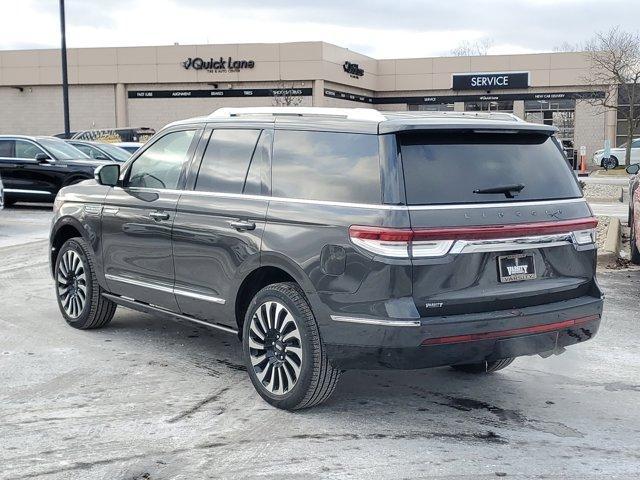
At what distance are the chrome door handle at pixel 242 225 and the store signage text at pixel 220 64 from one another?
43.6 m

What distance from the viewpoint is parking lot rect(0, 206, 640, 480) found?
4.29m

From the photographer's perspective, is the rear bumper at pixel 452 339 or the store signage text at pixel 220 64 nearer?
the rear bumper at pixel 452 339

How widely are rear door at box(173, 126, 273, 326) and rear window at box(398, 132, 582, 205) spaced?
1.05 metres

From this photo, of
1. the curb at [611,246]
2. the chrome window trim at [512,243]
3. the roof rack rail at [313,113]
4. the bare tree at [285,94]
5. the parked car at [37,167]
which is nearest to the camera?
the chrome window trim at [512,243]

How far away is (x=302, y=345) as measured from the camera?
4879 mm

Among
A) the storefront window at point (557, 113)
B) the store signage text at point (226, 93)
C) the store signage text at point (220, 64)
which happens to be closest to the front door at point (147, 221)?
the store signage text at point (226, 93)

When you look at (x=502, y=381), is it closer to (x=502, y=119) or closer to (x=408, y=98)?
(x=502, y=119)

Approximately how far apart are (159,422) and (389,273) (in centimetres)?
165

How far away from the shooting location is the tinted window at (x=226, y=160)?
219 inches

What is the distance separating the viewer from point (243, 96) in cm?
4841

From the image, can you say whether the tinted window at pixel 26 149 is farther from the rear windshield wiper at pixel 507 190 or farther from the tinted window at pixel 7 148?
the rear windshield wiper at pixel 507 190

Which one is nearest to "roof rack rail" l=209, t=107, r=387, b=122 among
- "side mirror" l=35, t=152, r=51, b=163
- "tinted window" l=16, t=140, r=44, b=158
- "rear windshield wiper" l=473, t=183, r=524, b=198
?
"rear windshield wiper" l=473, t=183, r=524, b=198

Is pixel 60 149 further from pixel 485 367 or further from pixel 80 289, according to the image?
pixel 485 367


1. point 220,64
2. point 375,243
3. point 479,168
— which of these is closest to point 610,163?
point 220,64
